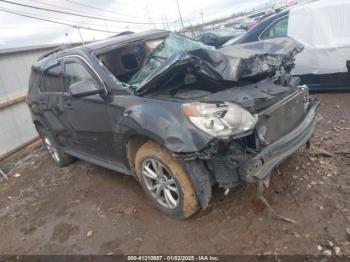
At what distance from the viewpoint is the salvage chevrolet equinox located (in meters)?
2.72

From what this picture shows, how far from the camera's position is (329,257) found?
2.48 metres

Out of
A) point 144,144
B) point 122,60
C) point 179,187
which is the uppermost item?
point 122,60

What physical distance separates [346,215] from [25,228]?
12.0ft

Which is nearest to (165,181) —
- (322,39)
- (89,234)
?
(89,234)

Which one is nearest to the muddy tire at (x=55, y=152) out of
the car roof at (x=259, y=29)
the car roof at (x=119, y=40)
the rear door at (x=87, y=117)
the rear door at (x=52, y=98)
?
the rear door at (x=52, y=98)

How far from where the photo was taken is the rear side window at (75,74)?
3.79m

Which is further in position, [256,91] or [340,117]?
[340,117]

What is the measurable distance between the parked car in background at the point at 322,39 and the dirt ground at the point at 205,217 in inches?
32.8

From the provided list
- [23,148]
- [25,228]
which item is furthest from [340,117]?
[23,148]

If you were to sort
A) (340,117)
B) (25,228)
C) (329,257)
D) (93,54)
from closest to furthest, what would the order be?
(329,257), (93,54), (25,228), (340,117)

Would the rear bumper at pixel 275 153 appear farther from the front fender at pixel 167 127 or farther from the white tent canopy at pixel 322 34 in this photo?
the white tent canopy at pixel 322 34

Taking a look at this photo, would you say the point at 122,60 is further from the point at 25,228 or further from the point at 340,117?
the point at 340,117

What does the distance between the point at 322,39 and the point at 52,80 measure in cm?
451

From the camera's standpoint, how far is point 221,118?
106 inches
